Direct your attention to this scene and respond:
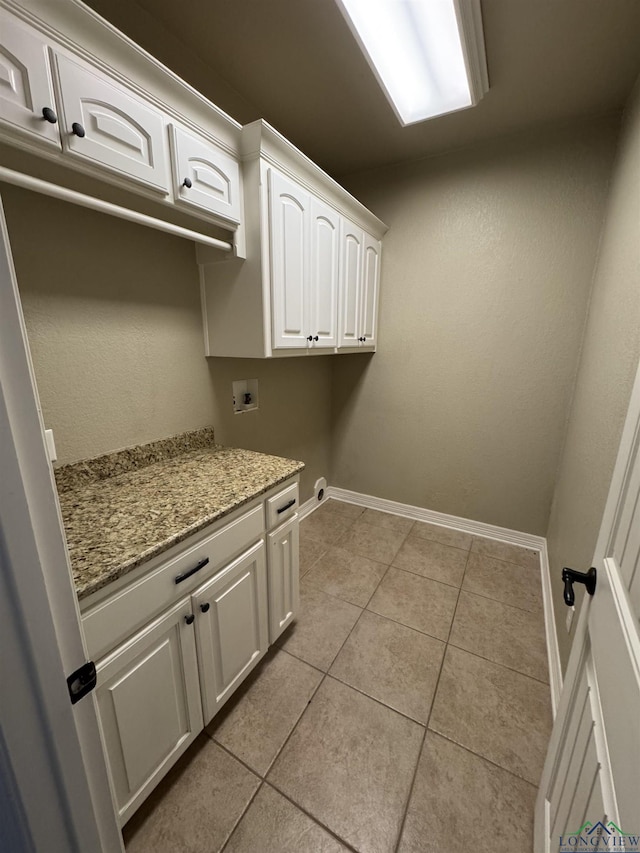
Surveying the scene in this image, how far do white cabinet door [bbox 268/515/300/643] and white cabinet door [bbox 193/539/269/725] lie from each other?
46 millimetres

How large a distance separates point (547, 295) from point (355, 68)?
159 centimetres

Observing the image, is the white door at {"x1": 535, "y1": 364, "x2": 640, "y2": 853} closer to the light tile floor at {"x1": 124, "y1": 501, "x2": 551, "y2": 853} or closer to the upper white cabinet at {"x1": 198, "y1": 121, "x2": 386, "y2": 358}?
the light tile floor at {"x1": 124, "y1": 501, "x2": 551, "y2": 853}

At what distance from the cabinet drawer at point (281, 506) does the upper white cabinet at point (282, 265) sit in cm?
64

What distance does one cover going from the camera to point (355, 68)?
152cm

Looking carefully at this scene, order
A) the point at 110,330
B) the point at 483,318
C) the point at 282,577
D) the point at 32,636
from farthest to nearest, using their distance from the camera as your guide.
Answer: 1. the point at 483,318
2. the point at 282,577
3. the point at 110,330
4. the point at 32,636

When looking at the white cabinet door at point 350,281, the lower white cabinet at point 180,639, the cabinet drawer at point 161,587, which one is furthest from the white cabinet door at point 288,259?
the cabinet drawer at point 161,587

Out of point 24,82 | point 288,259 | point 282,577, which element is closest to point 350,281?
point 288,259

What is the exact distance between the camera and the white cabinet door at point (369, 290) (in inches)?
91.0

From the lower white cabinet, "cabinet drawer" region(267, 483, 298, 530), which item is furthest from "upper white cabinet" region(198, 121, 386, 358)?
the lower white cabinet

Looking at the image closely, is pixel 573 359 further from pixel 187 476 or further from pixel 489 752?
pixel 187 476

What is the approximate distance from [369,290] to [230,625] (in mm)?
2178

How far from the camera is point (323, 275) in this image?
74.7 inches

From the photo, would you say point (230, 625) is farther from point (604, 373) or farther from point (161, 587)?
point (604, 373)

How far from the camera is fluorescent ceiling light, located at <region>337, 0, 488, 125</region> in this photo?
47.2 inches
